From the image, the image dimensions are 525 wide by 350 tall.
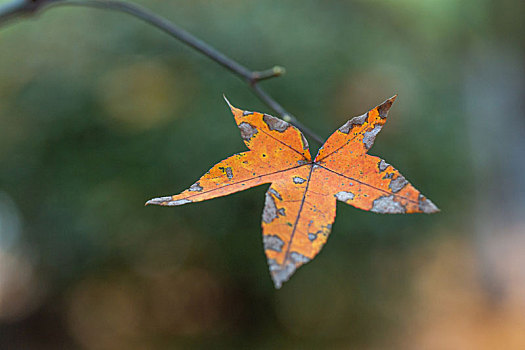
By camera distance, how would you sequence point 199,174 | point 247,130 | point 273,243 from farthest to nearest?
point 199,174 < point 247,130 < point 273,243

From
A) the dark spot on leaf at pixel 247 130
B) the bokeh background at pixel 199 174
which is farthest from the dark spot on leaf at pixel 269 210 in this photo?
the bokeh background at pixel 199 174

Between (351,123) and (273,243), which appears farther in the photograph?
→ (351,123)

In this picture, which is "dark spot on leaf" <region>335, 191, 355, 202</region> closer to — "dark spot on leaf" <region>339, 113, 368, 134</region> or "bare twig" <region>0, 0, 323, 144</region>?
"dark spot on leaf" <region>339, 113, 368, 134</region>

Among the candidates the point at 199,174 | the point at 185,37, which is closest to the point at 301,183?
the point at 185,37

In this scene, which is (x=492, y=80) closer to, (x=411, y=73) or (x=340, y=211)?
(x=411, y=73)

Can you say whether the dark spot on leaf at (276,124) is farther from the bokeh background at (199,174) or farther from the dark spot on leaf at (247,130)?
the bokeh background at (199,174)

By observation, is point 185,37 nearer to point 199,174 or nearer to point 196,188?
point 196,188

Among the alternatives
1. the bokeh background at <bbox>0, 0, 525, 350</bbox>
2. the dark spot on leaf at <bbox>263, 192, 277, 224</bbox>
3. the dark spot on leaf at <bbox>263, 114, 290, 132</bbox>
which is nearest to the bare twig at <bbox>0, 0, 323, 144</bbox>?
the dark spot on leaf at <bbox>263, 114, 290, 132</bbox>
